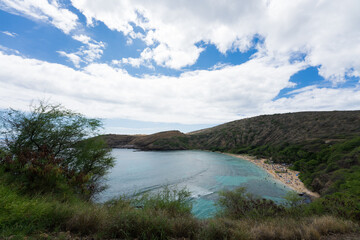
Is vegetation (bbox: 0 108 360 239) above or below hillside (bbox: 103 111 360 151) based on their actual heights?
below

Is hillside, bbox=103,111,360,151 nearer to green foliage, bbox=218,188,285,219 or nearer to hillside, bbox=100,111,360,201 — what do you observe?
hillside, bbox=100,111,360,201

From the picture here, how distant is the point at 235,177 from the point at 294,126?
6829 centimetres

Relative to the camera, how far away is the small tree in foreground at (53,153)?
7828 millimetres

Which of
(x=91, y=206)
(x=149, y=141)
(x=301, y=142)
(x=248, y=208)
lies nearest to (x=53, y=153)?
(x=91, y=206)

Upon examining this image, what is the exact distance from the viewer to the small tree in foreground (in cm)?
783

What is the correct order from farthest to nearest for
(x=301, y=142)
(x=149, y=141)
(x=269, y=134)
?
(x=149, y=141), (x=269, y=134), (x=301, y=142)

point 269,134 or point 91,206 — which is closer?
point 91,206

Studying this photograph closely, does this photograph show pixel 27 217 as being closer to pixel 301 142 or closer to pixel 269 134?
pixel 301 142

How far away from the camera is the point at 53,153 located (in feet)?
34.6

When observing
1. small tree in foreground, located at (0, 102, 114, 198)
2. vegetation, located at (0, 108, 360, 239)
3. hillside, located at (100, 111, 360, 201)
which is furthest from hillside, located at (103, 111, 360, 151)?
small tree in foreground, located at (0, 102, 114, 198)

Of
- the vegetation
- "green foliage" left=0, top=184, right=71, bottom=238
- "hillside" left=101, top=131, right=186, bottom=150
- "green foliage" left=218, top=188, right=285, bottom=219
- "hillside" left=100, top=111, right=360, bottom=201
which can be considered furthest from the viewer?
"hillside" left=101, top=131, right=186, bottom=150

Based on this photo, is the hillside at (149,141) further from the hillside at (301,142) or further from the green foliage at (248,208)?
the green foliage at (248,208)

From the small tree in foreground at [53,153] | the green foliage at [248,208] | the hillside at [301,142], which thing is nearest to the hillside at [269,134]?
the hillside at [301,142]

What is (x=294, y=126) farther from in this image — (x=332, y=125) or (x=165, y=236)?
(x=165, y=236)
